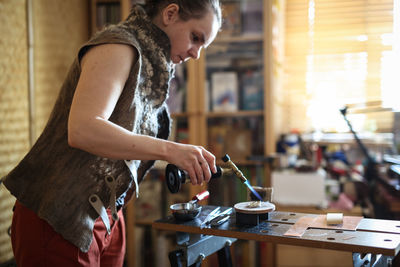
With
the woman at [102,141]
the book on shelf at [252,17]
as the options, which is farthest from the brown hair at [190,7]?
the book on shelf at [252,17]

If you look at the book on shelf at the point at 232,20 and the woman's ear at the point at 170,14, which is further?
the book on shelf at the point at 232,20

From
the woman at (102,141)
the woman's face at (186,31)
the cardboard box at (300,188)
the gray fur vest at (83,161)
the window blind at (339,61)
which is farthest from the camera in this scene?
the window blind at (339,61)

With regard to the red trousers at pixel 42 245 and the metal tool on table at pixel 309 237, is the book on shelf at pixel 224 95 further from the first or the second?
the red trousers at pixel 42 245

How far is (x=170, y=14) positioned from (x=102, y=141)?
0.43 metres

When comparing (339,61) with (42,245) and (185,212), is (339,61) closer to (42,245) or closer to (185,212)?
(185,212)

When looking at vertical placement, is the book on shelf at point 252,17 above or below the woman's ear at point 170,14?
above

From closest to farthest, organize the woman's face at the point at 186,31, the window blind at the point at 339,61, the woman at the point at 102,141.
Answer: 1. the woman at the point at 102,141
2. the woman's face at the point at 186,31
3. the window blind at the point at 339,61

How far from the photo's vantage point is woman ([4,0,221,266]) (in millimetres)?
933

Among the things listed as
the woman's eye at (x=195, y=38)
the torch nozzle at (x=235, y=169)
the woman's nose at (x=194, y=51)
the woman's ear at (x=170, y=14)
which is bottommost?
the torch nozzle at (x=235, y=169)

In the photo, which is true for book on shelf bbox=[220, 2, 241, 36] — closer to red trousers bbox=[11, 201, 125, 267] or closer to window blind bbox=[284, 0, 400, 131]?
window blind bbox=[284, 0, 400, 131]

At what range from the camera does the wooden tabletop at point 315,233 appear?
1.04 metres

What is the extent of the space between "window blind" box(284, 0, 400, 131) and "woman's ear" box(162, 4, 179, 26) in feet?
6.38

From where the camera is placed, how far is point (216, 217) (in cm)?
131

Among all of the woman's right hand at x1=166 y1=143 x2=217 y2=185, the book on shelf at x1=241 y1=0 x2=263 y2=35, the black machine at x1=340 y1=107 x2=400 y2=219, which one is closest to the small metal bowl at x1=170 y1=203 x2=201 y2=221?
the woman's right hand at x1=166 y1=143 x2=217 y2=185
